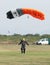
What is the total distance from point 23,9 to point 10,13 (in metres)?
1.84

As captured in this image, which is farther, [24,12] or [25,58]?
[24,12]

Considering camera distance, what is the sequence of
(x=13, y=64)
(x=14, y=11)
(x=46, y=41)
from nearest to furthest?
(x=13, y=64) → (x=14, y=11) → (x=46, y=41)

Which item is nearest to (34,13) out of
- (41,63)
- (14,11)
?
(14,11)

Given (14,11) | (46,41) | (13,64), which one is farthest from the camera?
(46,41)

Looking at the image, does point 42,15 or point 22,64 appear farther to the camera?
point 42,15

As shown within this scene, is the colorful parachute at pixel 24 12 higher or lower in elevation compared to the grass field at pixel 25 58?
higher

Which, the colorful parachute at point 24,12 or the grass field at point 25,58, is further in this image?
the colorful parachute at point 24,12

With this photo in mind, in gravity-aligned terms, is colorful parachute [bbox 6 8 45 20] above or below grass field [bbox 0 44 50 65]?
above

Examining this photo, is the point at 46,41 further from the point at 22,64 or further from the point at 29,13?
the point at 22,64

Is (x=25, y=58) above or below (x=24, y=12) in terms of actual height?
below

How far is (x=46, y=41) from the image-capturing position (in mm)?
75375

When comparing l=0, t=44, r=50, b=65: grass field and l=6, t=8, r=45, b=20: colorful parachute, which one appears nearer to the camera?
l=0, t=44, r=50, b=65: grass field

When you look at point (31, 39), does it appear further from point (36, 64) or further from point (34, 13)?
point (36, 64)

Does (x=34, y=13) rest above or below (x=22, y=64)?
above
